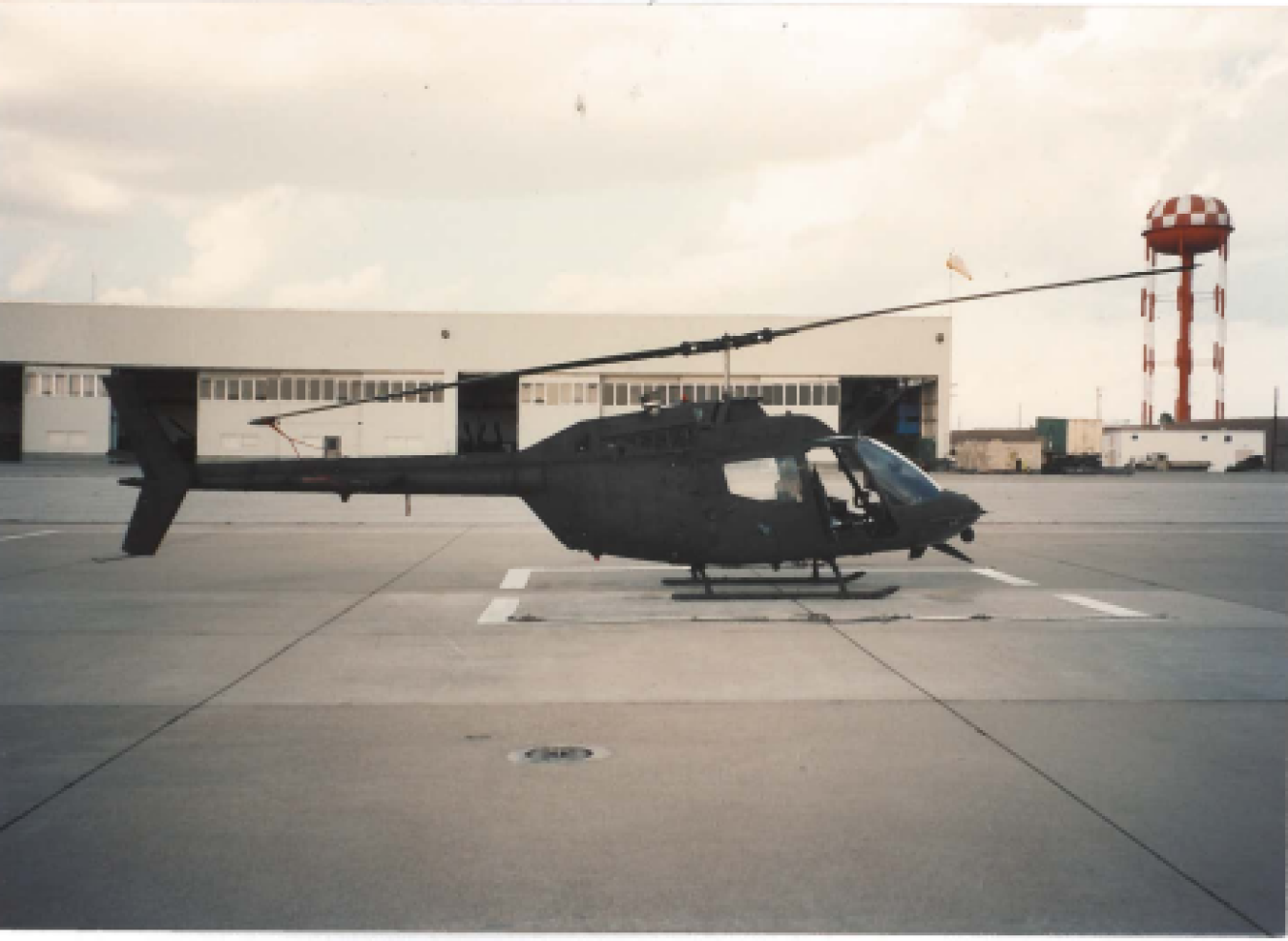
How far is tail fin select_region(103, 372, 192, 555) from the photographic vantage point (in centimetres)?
1313

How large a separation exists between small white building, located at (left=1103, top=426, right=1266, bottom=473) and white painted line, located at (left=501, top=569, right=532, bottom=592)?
83.0 m

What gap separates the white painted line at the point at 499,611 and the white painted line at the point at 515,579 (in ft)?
3.65

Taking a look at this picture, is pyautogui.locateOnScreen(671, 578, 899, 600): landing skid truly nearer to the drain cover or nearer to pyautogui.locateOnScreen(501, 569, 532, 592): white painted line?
pyautogui.locateOnScreen(501, 569, 532, 592): white painted line

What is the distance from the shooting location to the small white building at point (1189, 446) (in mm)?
89438

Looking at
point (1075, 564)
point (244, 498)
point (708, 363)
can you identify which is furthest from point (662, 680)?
point (708, 363)

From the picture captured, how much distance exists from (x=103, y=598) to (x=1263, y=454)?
96434 millimetres

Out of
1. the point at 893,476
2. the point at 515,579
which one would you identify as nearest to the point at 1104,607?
the point at 893,476

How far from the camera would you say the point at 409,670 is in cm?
892

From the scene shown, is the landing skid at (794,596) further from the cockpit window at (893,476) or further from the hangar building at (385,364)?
the hangar building at (385,364)

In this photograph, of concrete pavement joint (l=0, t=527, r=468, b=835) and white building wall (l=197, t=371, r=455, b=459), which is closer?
concrete pavement joint (l=0, t=527, r=468, b=835)

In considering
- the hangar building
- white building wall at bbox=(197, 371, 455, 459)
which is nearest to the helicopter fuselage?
white building wall at bbox=(197, 371, 455, 459)

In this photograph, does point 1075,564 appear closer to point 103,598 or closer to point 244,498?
point 103,598

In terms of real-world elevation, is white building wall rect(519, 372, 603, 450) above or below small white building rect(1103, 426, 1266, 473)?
above

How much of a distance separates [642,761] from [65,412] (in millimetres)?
71405
